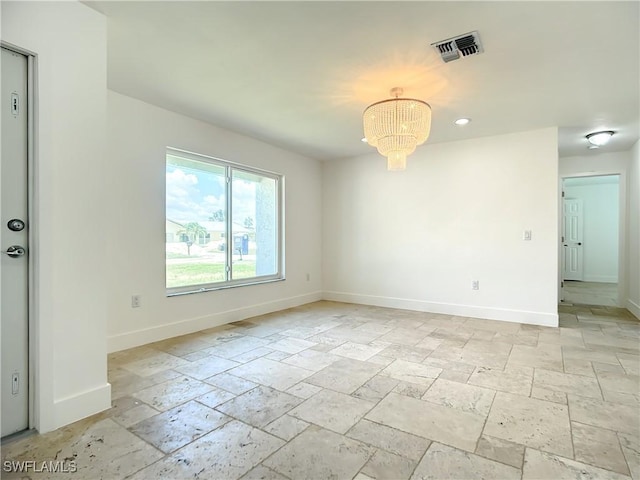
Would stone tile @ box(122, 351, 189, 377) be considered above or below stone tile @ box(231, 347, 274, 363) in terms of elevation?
above

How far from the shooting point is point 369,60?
2.49 metres

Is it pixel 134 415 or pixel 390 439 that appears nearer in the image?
pixel 390 439

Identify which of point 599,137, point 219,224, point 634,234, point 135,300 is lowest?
point 135,300

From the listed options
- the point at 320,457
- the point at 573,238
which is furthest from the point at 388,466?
the point at 573,238

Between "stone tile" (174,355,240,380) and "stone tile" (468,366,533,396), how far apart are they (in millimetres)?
1890

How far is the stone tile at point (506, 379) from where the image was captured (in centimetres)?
236

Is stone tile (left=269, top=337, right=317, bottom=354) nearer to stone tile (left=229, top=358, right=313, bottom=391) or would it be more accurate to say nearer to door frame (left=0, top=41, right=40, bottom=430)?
stone tile (left=229, top=358, right=313, bottom=391)

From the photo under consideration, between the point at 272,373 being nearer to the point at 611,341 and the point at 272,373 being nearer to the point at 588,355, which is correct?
the point at 588,355

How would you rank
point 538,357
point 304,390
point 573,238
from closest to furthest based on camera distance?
point 304,390 < point 538,357 < point 573,238

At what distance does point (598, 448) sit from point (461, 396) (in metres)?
0.71

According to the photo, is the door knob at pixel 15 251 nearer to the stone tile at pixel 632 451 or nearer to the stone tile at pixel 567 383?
the stone tile at pixel 632 451

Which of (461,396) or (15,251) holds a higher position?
(15,251)

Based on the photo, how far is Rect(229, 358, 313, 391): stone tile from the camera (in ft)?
8.05

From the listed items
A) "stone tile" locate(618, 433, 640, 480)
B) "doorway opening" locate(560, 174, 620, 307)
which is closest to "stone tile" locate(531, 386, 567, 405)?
"stone tile" locate(618, 433, 640, 480)
